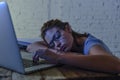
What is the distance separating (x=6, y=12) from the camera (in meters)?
0.87

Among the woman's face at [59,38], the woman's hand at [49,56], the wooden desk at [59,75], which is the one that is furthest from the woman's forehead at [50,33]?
the wooden desk at [59,75]

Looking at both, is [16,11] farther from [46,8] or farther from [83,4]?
[83,4]

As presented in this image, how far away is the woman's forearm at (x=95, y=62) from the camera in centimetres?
94

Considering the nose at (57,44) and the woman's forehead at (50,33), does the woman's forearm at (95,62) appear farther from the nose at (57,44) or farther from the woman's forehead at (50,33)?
the woman's forehead at (50,33)

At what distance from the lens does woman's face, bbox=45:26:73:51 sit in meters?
1.22

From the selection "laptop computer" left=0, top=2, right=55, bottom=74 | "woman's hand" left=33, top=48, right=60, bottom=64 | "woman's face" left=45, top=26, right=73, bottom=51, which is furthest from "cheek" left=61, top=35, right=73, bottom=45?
"laptop computer" left=0, top=2, right=55, bottom=74

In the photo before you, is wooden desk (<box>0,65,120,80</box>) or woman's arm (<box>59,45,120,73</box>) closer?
wooden desk (<box>0,65,120,80</box>)

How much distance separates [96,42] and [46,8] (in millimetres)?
2197

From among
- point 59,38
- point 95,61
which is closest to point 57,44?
point 59,38

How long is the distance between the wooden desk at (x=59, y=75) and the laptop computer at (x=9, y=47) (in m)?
0.03

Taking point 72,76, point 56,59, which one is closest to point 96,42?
point 56,59

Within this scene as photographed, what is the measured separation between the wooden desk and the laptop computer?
25 mm

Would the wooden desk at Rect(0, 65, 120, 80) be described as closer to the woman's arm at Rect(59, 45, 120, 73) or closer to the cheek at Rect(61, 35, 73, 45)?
the woman's arm at Rect(59, 45, 120, 73)

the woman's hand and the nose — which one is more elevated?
the woman's hand
